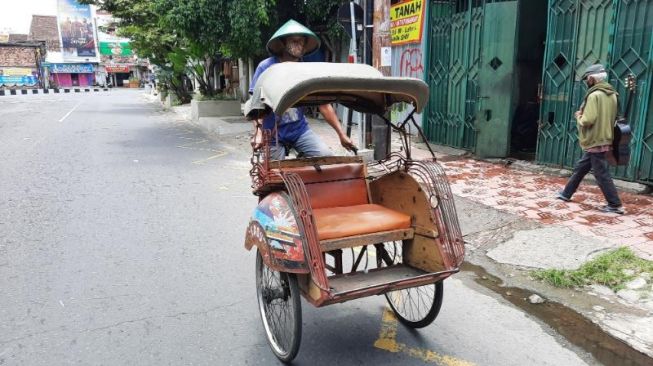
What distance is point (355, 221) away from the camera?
2.98 m

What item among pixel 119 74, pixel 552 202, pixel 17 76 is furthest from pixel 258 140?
pixel 119 74

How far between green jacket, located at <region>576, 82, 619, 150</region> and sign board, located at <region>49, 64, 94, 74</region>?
62491 millimetres

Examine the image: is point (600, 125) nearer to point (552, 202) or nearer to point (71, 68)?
point (552, 202)

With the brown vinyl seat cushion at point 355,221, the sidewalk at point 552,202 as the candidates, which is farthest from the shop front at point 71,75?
the brown vinyl seat cushion at point 355,221

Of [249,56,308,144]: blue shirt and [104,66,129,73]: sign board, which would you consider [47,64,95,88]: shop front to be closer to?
[104,66,129,73]: sign board

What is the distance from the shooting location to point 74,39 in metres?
56.1

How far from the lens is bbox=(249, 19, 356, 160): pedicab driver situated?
388 cm

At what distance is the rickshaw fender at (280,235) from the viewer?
262cm

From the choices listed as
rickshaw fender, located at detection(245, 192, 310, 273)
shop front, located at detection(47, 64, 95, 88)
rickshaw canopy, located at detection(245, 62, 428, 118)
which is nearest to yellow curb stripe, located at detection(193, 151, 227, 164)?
rickshaw canopy, located at detection(245, 62, 428, 118)

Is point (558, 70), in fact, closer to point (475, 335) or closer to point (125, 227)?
point (475, 335)

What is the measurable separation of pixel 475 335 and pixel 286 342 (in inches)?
50.9

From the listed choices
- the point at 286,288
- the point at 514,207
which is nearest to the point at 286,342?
the point at 286,288

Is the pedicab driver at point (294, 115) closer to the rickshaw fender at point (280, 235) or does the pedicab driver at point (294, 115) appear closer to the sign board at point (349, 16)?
the rickshaw fender at point (280, 235)

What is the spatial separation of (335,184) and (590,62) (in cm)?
558
